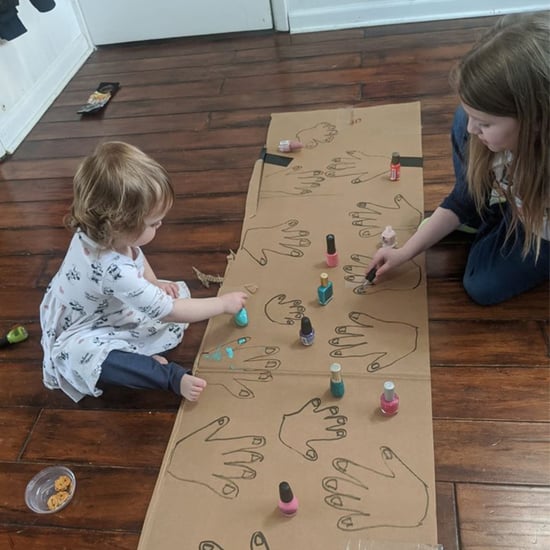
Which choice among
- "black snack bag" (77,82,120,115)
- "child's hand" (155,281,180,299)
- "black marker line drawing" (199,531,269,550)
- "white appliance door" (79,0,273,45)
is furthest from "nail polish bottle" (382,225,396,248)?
"white appliance door" (79,0,273,45)

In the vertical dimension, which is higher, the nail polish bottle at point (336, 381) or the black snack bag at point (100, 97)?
the nail polish bottle at point (336, 381)

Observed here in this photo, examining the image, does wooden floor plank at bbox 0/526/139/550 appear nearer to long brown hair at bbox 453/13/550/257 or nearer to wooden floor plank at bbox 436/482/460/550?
wooden floor plank at bbox 436/482/460/550

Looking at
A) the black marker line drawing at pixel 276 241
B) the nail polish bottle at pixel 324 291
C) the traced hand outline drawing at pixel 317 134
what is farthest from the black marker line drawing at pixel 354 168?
the nail polish bottle at pixel 324 291

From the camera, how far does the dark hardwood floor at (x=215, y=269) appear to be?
1.00 metres

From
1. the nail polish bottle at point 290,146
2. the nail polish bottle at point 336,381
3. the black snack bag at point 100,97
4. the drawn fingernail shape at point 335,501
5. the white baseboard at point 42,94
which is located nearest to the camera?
the drawn fingernail shape at point 335,501

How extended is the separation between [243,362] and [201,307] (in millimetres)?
154

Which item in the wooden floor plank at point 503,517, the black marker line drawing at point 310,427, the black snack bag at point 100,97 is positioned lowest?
the wooden floor plank at point 503,517

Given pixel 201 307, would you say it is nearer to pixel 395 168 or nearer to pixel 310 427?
pixel 310 427

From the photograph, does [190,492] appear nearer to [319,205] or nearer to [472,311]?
[472,311]

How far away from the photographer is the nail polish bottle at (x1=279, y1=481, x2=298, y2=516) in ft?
3.00

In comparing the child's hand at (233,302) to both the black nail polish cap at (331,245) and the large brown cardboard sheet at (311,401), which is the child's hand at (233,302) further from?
the black nail polish cap at (331,245)

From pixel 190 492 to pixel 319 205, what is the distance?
845mm

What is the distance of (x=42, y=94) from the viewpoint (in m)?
2.31

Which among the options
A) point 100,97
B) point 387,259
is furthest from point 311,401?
point 100,97
